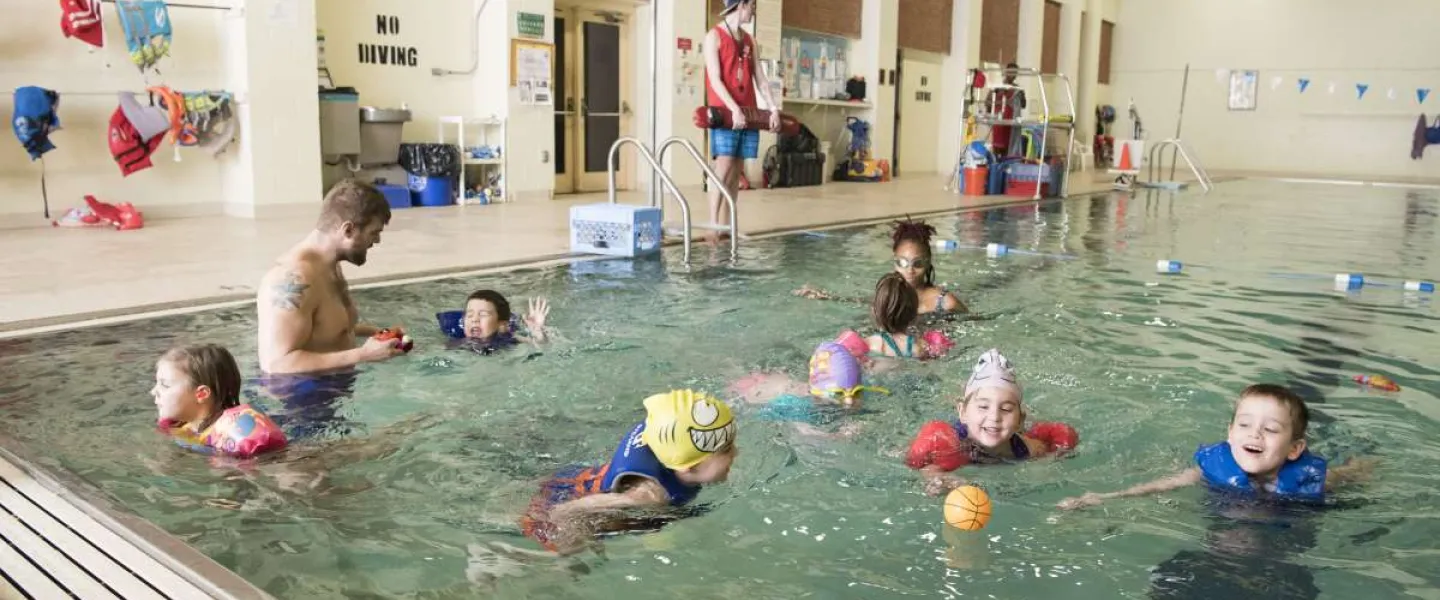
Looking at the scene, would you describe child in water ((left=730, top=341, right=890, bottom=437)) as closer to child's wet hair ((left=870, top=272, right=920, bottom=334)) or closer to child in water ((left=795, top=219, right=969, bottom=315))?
child's wet hair ((left=870, top=272, right=920, bottom=334))

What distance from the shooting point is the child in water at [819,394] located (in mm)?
3770

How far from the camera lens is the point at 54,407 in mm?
3643

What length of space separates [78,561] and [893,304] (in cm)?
318

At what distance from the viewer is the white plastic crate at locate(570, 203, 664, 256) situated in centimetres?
780

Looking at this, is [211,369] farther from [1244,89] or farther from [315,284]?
[1244,89]

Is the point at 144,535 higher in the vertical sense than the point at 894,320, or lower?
lower

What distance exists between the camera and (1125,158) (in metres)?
17.8

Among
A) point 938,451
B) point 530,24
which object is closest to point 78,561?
point 938,451

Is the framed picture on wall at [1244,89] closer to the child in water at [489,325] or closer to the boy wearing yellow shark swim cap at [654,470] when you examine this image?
the child in water at [489,325]

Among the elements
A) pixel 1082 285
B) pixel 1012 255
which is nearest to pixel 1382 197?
pixel 1012 255

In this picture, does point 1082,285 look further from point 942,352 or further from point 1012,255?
point 942,352

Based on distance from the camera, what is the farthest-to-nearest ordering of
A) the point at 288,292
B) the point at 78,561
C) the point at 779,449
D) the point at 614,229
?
the point at 614,229
the point at 288,292
the point at 779,449
the point at 78,561

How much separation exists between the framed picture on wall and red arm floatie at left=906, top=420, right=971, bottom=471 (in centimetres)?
2711

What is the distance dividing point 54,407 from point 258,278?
281 cm
